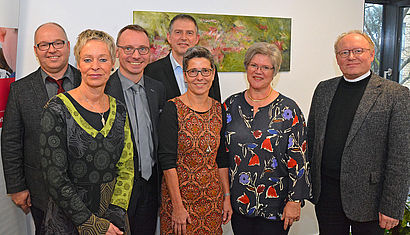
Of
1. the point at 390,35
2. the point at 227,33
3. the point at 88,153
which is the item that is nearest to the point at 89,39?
the point at 88,153

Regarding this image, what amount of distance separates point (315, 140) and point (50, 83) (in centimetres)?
179

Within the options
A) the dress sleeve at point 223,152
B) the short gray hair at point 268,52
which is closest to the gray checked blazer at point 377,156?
the short gray hair at point 268,52

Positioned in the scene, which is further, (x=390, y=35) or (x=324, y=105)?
(x=390, y=35)

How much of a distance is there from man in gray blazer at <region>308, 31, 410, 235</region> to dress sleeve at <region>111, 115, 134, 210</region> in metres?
1.25

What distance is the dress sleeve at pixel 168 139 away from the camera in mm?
2041

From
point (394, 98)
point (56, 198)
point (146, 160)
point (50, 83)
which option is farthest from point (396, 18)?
point (56, 198)

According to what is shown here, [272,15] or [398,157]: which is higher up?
[272,15]

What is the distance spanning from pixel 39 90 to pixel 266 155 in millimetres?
1444

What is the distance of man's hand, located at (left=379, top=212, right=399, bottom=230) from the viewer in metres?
2.13

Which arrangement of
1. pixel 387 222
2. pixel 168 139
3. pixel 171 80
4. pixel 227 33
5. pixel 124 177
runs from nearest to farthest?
pixel 124 177 → pixel 168 139 → pixel 387 222 → pixel 171 80 → pixel 227 33

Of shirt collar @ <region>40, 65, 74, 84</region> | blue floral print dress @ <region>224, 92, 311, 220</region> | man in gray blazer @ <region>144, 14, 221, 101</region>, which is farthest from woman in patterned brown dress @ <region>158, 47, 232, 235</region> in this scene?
shirt collar @ <region>40, 65, 74, 84</region>

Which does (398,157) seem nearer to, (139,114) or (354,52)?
(354,52)

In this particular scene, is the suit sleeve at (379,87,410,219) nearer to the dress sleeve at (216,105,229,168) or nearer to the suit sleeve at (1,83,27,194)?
the dress sleeve at (216,105,229,168)

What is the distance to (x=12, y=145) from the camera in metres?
2.19
